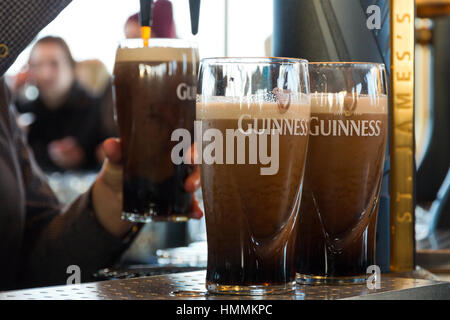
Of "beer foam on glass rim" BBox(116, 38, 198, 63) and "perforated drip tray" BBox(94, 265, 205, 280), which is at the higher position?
"beer foam on glass rim" BBox(116, 38, 198, 63)

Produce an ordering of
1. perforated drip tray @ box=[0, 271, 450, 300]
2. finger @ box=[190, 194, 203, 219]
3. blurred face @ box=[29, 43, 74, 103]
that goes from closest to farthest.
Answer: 1. perforated drip tray @ box=[0, 271, 450, 300]
2. finger @ box=[190, 194, 203, 219]
3. blurred face @ box=[29, 43, 74, 103]

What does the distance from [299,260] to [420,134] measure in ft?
9.60

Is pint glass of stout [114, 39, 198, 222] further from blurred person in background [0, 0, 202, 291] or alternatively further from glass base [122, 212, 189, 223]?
blurred person in background [0, 0, 202, 291]

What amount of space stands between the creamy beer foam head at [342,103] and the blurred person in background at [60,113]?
382 cm

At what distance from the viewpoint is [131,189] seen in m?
1.28

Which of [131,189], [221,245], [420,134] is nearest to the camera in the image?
[221,245]

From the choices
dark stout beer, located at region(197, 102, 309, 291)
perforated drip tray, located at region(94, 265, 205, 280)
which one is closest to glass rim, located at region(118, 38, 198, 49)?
perforated drip tray, located at region(94, 265, 205, 280)

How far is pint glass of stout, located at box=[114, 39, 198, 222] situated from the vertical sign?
1.25 ft

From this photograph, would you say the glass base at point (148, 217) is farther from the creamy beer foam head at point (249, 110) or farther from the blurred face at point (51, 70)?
the blurred face at point (51, 70)

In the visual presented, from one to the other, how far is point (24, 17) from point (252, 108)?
0.69m

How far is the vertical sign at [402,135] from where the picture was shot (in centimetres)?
104

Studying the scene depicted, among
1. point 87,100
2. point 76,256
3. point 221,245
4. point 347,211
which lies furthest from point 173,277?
point 87,100

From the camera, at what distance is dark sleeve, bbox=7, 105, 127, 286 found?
5.69 feet
